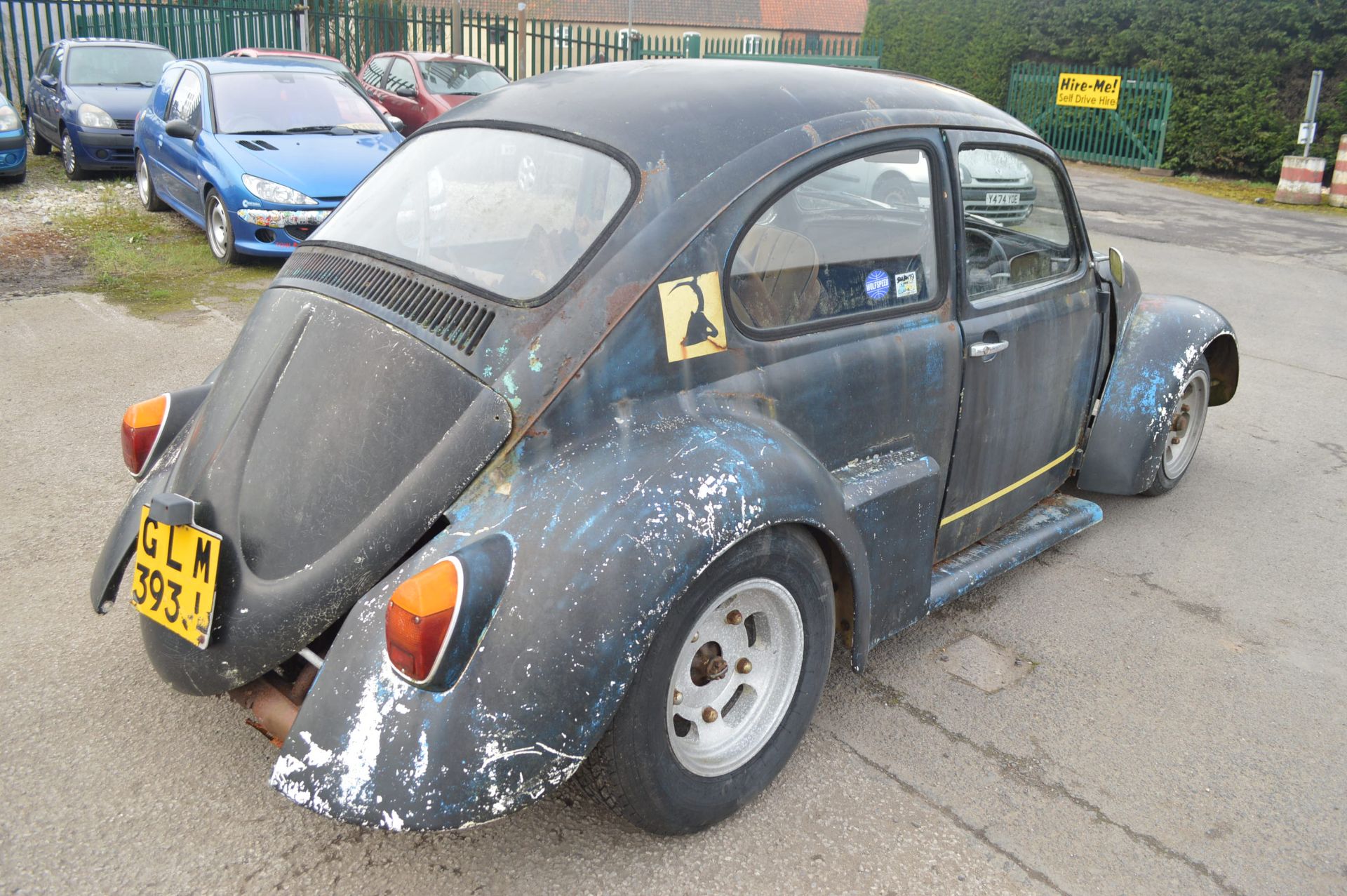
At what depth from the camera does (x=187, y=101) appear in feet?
29.7

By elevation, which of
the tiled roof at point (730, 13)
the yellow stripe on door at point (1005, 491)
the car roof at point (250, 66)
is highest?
the tiled roof at point (730, 13)

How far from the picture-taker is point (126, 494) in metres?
4.30

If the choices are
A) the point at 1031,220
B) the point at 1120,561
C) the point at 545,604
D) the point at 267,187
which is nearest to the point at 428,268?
the point at 545,604

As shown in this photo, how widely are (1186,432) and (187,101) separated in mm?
8459

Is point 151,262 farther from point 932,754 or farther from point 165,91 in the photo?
point 932,754

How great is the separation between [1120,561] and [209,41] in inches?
682

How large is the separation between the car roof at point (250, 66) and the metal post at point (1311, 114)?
41.4 ft

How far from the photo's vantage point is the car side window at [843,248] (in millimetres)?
2705

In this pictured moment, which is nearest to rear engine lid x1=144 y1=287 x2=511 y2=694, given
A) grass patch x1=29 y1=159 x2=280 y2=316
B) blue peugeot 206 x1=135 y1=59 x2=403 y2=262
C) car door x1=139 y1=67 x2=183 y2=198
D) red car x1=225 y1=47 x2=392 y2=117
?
grass patch x1=29 y1=159 x2=280 y2=316

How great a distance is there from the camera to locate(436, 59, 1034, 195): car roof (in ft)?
8.84

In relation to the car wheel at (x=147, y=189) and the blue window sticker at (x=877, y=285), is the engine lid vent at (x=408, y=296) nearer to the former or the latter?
the blue window sticker at (x=877, y=285)

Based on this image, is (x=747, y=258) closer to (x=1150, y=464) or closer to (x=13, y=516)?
(x=1150, y=464)

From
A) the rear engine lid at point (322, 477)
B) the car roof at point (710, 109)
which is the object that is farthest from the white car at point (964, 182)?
the rear engine lid at point (322, 477)

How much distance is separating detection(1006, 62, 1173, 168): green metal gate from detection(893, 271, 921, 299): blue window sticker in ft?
55.1
